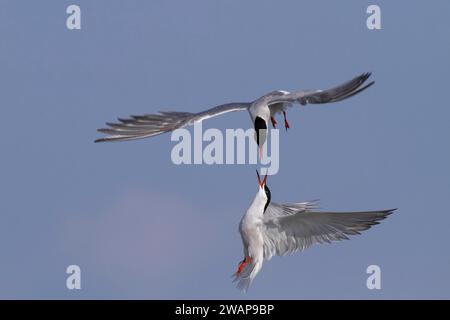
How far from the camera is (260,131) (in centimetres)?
1123

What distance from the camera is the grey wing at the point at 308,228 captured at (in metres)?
10.6

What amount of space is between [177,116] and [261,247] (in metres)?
2.19

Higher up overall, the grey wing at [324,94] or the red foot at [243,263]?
the grey wing at [324,94]

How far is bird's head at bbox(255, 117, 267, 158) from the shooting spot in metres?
11.2

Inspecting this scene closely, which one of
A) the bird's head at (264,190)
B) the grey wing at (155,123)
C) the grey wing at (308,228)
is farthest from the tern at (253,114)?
the grey wing at (308,228)

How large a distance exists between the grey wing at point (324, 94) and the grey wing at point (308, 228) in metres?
1.03

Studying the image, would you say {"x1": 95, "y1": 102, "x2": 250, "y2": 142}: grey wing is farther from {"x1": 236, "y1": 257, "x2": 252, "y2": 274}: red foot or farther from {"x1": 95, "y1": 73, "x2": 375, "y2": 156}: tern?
{"x1": 236, "y1": 257, "x2": 252, "y2": 274}: red foot

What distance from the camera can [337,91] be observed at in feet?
34.8

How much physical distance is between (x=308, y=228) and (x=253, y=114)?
1315 millimetres

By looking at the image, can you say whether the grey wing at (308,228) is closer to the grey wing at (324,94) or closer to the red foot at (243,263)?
the red foot at (243,263)

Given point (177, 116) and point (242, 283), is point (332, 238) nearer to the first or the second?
point (242, 283)

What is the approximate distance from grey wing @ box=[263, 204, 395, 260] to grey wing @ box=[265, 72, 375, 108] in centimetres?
103

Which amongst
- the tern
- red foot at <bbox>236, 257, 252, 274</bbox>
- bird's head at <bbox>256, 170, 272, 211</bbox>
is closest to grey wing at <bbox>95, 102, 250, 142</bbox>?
the tern

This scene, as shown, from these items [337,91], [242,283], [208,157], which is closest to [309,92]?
[337,91]
